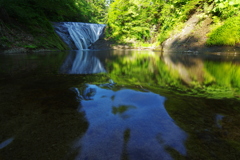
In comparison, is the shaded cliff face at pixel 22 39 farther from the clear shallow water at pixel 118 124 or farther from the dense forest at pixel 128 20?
the clear shallow water at pixel 118 124

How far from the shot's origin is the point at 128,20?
16578mm

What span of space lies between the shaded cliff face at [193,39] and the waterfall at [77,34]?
930 cm

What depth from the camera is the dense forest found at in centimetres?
792

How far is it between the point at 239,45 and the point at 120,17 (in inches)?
483

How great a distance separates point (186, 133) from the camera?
0.87 metres

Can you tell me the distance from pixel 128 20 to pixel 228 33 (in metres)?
11.2

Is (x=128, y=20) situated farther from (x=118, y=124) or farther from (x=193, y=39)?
(x=118, y=124)

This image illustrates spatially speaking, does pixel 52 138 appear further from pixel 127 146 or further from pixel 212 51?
pixel 212 51

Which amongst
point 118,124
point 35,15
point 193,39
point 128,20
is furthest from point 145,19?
point 118,124

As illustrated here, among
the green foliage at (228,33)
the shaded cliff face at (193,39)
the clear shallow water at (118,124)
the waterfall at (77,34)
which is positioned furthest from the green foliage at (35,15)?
the clear shallow water at (118,124)

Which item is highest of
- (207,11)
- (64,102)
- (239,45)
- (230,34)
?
(207,11)

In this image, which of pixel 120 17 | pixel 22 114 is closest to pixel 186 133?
pixel 22 114

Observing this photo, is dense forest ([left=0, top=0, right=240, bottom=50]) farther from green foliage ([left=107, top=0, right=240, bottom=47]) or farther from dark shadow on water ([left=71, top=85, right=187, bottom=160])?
dark shadow on water ([left=71, top=85, right=187, bottom=160])

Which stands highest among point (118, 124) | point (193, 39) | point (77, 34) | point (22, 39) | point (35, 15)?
point (35, 15)
